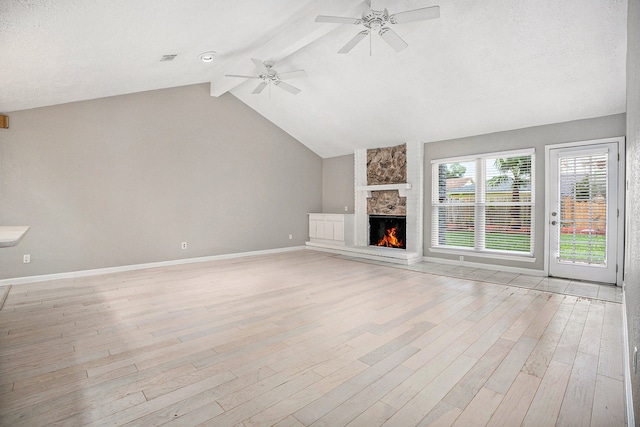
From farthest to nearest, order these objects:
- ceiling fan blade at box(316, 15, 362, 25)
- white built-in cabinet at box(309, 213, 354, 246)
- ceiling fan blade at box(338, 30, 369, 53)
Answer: white built-in cabinet at box(309, 213, 354, 246)
ceiling fan blade at box(338, 30, 369, 53)
ceiling fan blade at box(316, 15, 362, 25)

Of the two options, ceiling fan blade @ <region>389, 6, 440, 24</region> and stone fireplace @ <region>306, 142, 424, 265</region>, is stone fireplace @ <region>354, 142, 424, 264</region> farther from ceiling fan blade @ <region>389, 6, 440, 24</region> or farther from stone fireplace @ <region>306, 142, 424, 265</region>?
ceiling fan blade @ <region>389, 6, 440, 24</region>

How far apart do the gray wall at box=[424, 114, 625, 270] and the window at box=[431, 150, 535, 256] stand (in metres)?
0.11

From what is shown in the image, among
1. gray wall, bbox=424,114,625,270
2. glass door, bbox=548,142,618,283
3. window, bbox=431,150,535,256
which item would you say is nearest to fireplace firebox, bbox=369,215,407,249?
window, bbox=431,150,535,256

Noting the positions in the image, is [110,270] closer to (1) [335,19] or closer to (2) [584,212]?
(1) [335,19]

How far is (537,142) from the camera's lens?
5.14m

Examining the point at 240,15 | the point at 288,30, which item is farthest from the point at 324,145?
the point at 240,15

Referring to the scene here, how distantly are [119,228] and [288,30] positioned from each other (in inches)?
172

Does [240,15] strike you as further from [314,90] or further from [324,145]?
[324,145]

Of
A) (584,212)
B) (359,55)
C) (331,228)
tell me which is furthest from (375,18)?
(331,228)

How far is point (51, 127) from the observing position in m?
4.86

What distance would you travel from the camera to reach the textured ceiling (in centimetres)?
312

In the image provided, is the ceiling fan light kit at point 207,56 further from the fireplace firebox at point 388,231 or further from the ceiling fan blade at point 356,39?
the fireplace firebox at point 388,231

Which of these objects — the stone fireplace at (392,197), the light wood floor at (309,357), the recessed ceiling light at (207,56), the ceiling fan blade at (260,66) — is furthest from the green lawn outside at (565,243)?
the recessed ceiling light at (207,56)

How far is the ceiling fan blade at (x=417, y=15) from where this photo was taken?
10.4 feet
